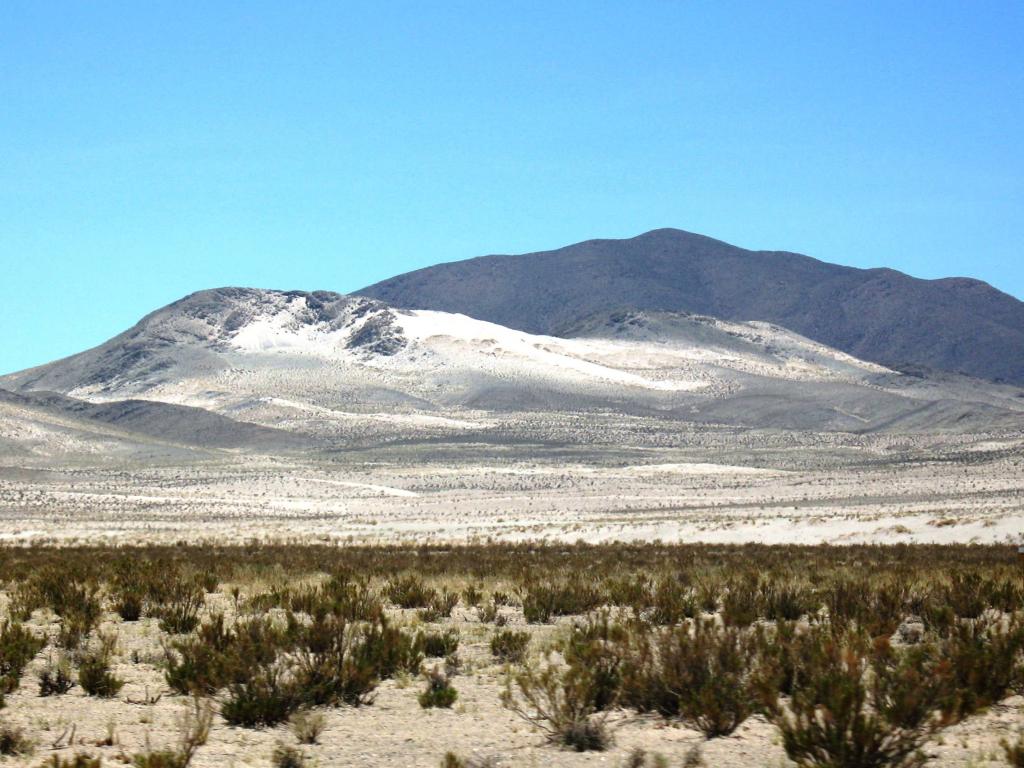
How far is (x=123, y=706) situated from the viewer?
9.60 metres

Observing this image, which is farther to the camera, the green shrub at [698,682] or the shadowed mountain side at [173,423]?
the shadowed mountain side at [173,423]

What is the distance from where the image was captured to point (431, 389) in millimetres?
161750

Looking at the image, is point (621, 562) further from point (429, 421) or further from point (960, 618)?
point (429, 421)

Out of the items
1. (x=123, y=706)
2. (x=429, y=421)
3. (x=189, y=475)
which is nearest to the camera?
(x=123, y=706)

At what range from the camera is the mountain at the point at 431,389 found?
133m

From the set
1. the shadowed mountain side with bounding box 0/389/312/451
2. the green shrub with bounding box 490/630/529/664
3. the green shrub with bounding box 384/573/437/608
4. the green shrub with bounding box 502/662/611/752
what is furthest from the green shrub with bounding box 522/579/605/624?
the shadowed mountain side with bounding box 0/389/312/451

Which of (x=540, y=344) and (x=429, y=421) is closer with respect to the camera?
(x=429, y=421)

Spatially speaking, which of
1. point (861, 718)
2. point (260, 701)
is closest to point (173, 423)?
point (260, 701)

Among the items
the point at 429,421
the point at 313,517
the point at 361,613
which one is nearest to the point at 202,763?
the point at 361,613

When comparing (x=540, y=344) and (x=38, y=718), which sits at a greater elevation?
(x=540, y=344)

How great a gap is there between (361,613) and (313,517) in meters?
42.5

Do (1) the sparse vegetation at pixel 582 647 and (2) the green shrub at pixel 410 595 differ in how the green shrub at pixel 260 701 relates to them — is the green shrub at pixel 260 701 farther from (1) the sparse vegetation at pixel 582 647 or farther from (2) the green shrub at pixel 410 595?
(2) the green shrub at pixel 410 595

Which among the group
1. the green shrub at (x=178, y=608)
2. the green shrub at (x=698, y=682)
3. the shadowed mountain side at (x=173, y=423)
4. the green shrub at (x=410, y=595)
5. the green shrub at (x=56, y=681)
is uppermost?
the shadowed mountain side at (x=173, y=423)

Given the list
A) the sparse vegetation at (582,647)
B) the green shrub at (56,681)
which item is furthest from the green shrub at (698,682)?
the green shrub at (56,681)
